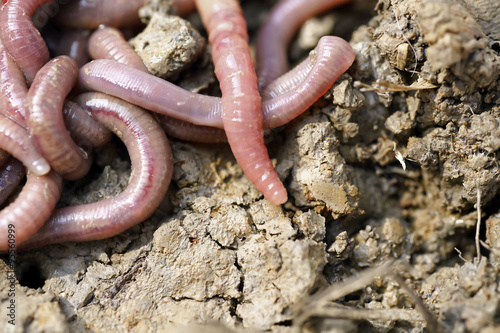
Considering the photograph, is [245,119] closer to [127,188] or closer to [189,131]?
[189,131]

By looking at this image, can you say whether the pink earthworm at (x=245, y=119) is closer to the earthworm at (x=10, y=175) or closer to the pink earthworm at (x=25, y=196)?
the pink earthworm at (x=25, y=196)

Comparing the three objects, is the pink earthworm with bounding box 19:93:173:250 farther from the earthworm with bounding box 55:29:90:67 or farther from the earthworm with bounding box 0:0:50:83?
the earthworm with bounding box 55:29:90:67

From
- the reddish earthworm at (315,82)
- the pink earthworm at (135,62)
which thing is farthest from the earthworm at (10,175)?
the reddish earthworm at (315,82)

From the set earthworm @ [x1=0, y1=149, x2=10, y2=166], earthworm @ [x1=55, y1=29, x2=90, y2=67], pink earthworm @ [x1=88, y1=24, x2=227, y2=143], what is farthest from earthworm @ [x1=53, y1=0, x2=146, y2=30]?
earthworm @ [x1=0, y1=149, x2=10, y2=166]

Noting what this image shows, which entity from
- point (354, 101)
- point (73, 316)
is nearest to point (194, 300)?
point (73, 316)

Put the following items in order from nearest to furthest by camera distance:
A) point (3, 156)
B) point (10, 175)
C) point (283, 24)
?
point (3, 156), point (10, 175), point (283, 24)

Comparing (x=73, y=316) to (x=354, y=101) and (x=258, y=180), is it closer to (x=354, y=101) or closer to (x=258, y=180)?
(x=258, y=180)

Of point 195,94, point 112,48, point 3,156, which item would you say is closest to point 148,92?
point 195,94
